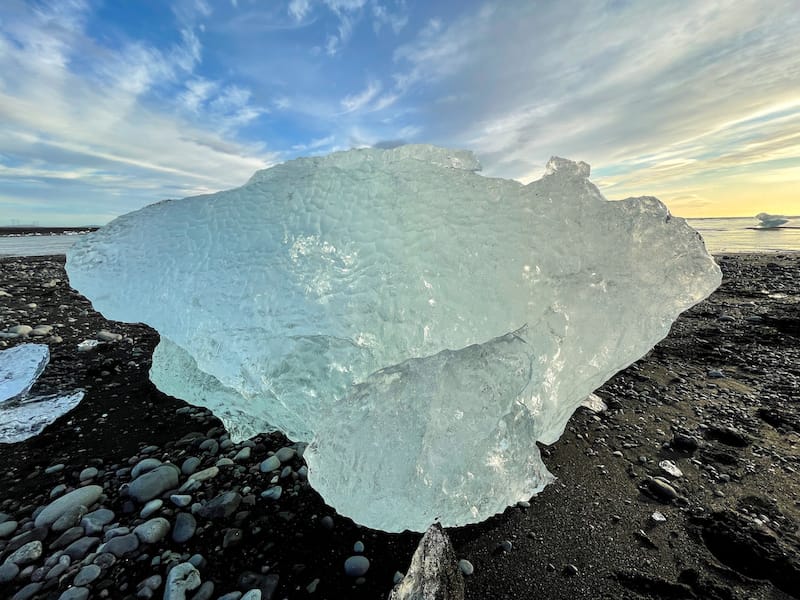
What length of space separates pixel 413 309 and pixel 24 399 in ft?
11.8

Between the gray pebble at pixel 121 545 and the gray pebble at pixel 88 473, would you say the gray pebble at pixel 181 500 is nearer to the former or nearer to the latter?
the gray pebble at pixel 121 545

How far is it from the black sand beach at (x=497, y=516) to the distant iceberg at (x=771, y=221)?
3973 cm

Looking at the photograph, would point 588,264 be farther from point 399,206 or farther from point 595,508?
point 595,508

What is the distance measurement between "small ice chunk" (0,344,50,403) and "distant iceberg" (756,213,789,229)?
4479cm

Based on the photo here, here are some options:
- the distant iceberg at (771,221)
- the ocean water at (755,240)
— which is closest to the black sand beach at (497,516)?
the ocean water at (755,240)

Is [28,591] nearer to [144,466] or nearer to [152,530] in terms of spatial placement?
[152,530]

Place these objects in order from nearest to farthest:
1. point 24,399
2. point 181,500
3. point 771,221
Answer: point 181,500, point 24,399, point 771,221

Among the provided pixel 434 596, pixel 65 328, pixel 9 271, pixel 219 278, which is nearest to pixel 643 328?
pixel 434 596

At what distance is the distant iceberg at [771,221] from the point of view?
31531 mm

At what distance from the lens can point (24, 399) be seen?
327cm

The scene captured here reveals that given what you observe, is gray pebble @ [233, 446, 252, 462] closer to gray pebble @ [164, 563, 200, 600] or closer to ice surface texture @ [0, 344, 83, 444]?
gray pebble @ [164, 563, 200, 600]

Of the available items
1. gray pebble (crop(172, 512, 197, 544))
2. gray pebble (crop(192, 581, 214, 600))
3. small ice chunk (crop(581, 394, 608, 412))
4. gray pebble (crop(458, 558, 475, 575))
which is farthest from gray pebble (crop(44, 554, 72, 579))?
small ice chunk (crop(581, 394, 608, 412))

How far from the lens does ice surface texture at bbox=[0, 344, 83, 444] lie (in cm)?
288

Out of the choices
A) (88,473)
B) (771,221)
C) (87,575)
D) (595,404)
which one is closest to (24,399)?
(88,473)
